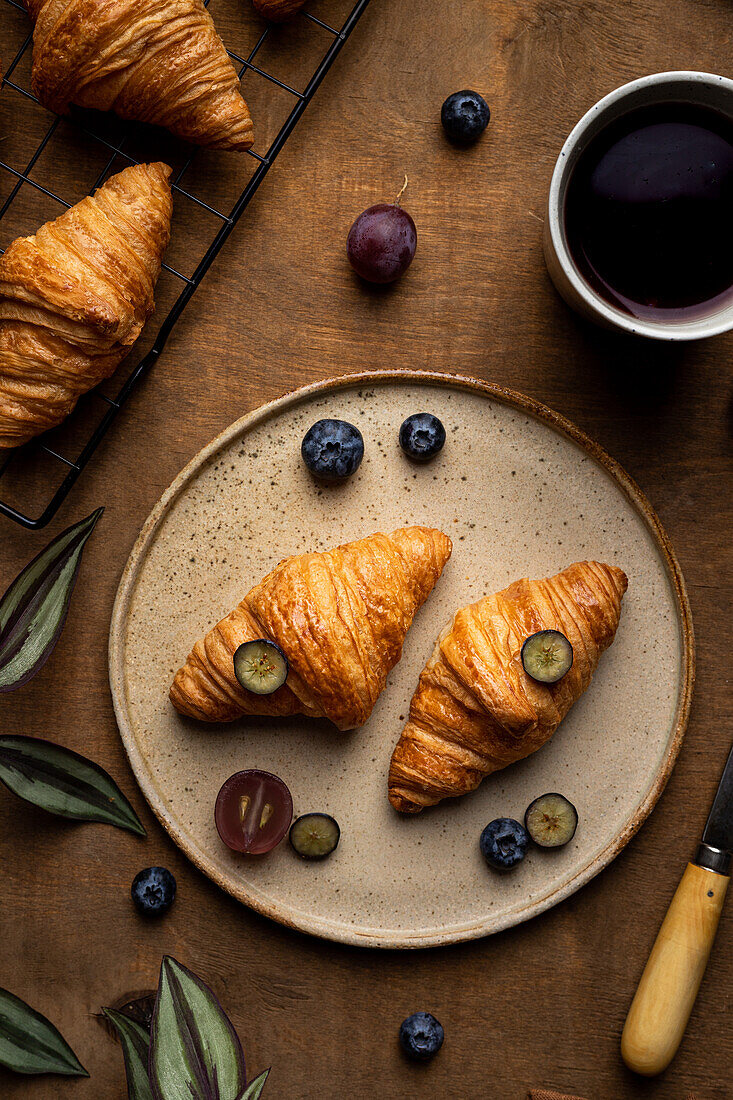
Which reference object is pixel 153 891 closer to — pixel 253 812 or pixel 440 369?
pixel 253 812

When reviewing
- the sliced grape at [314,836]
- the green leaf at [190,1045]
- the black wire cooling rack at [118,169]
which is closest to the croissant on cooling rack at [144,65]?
the black wire cooling rack at [118,169]

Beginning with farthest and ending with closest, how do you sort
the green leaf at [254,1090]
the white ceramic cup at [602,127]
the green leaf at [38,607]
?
the green leaf at [38,607] → the green leaf at [254,1090] → the white ceramic cup at [602,127]

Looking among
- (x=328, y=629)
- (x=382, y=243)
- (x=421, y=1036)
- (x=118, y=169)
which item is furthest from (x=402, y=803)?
(x=118, y=169)

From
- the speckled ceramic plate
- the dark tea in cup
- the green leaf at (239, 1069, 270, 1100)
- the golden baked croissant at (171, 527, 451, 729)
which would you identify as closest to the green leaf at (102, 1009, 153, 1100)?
the green leaf at (239, 1069, 270, 1100)

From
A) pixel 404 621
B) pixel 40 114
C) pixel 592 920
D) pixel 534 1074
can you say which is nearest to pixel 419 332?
pixel 404 621

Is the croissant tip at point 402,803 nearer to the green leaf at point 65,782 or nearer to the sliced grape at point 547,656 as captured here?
the sliced grape at point 547,656

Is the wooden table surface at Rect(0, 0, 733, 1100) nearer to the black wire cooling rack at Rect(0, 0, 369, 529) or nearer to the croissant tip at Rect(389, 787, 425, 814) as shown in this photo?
the black wire cooling rack at Rect(0, 0, 369, 529)
